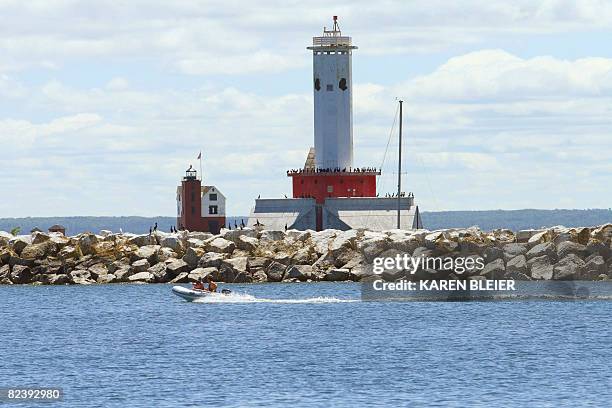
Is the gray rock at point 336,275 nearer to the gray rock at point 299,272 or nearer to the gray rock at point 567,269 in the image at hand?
the gray rock at point 299,272

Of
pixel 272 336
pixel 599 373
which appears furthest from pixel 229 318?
pixel 599 373

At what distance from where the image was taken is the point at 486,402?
3231cm

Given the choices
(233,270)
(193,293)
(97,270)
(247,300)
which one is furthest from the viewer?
(97,270)

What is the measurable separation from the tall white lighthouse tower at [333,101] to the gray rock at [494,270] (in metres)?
22.8

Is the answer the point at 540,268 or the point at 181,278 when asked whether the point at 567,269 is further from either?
the point at 181,278

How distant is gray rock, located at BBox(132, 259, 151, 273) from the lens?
6303 cm

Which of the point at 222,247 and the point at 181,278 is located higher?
the point at 222,247

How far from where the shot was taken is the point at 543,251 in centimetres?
6097

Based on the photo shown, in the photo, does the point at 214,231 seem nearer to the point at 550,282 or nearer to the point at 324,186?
the point at 324,186

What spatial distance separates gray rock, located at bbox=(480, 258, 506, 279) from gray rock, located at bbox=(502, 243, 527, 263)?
5.42 ft

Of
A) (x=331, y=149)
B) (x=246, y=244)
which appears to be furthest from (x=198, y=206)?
(x=246, y=244)

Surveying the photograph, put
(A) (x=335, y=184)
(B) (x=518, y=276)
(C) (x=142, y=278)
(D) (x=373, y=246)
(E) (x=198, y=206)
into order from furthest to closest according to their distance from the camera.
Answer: (E) (x=198, y=206), (A) (x=335, y=184), (D) (x=373, y=246), (C) (x=142, y=278), (B) (x=518, y=276)

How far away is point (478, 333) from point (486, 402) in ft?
42.4

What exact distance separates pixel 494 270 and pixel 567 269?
10.4ft
